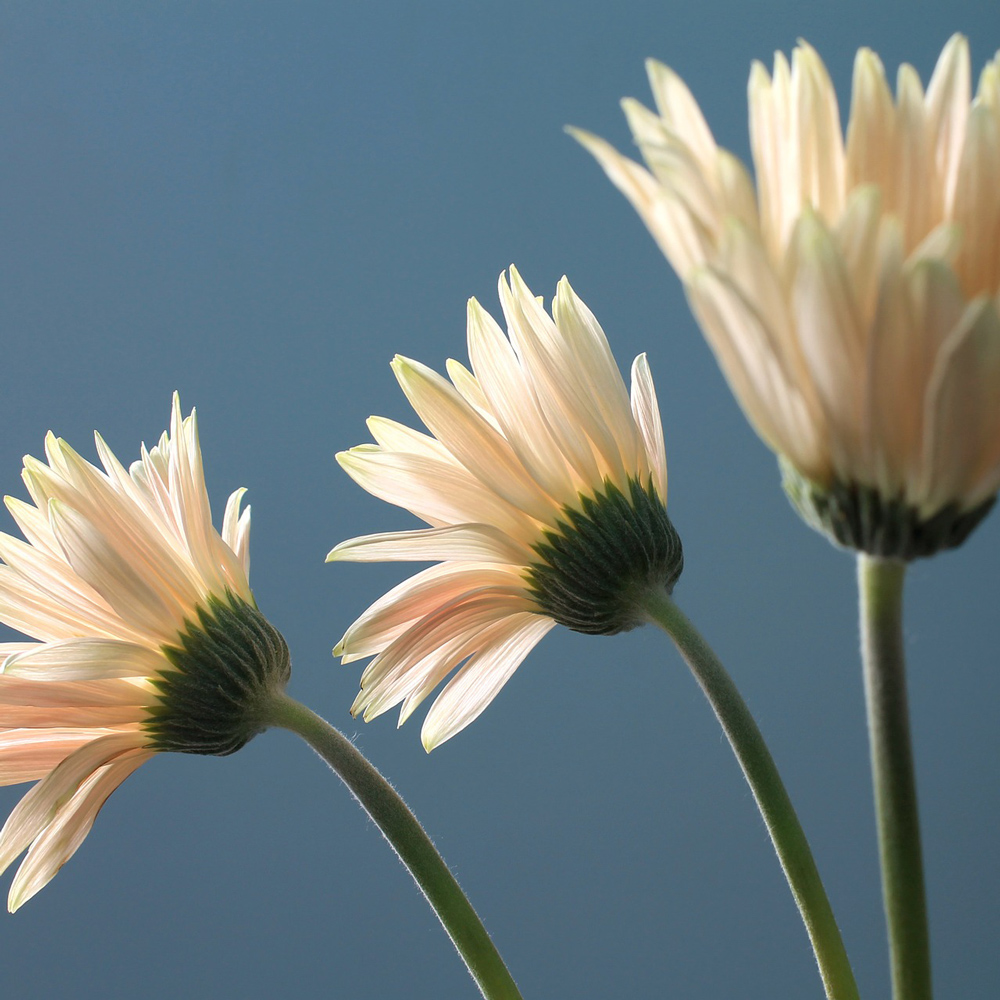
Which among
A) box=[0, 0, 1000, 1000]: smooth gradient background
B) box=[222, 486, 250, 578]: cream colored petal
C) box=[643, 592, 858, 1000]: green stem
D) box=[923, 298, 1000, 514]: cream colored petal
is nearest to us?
box=[923, 298, 1000, 514]: cream colored petal

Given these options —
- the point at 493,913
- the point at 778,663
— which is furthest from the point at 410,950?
the point at 778,663

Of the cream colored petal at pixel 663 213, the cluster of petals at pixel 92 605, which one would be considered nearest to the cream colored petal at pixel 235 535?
the cluster of petals at pixel 92 605

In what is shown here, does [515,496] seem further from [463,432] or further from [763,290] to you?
[763,290]

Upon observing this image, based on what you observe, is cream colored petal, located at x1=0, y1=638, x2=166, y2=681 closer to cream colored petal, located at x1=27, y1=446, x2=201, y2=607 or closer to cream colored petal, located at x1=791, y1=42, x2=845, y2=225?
cream colored petal, located at x1=27, y1=446, x2=201, y2=607

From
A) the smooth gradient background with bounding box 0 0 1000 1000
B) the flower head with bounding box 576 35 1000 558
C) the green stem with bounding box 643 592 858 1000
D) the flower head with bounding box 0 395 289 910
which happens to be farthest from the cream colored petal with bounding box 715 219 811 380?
the smooth gradient background with bounding box 0 0 1000 1000

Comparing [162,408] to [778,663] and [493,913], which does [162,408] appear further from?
[778,663]

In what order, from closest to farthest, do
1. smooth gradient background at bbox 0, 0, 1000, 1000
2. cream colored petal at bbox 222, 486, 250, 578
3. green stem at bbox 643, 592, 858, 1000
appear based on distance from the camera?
green stem at bbox 643, 592, 858, 1000 → cream colored petal at bbox 222, 486, 250, 578 → smooth gradient background at bbox 0, 0, 1000, 1000

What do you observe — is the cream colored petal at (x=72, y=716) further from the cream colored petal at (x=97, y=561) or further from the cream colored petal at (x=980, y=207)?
the cream colored petal at (x=980, y=207)

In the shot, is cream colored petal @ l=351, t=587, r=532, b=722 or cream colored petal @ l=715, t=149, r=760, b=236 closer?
cream colored petal @ l=715, t=149, r=760, b=236
